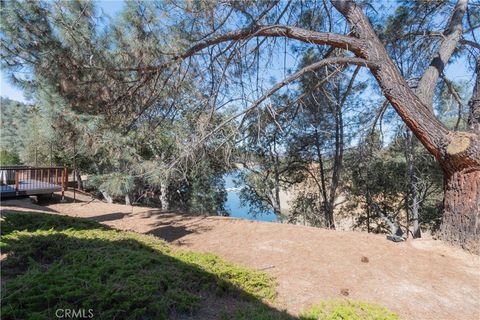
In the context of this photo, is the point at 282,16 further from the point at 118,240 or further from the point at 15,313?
the point at 15,313

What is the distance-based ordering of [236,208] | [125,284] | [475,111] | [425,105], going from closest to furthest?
[125,284]
[425,105]
[475,111]
[236,208]

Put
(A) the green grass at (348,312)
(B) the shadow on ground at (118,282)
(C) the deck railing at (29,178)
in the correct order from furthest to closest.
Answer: (C) the deck railing at (29,178) < (A) the green grass at (348,312) < (B) the shadow on ground at (118,282)

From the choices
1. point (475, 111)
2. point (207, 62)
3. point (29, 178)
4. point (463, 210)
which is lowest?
point (463, 210)

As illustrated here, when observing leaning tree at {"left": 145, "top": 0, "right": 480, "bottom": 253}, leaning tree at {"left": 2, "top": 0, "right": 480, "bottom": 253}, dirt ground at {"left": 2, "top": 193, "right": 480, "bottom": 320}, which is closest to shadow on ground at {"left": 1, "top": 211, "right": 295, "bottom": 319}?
dirt ground at {"left": 2, "top": 193, "right": 480, "bottom": 320}

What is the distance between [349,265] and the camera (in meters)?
3.24

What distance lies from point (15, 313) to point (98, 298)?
0.39 m

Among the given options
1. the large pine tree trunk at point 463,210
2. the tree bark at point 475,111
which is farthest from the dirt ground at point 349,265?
the tree bark at point 475,111

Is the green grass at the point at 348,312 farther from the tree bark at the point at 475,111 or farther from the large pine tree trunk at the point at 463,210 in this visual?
the tree bark at the point at 475,111

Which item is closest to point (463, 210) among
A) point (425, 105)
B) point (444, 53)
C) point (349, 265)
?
point (425, 105)

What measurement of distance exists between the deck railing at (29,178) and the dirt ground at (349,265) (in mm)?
5545

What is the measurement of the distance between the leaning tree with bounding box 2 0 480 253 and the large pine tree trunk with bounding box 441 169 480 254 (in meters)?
0.01

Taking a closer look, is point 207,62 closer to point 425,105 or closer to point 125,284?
point 425,105

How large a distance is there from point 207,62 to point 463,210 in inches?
154

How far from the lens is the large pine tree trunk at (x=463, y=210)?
3.63 m
